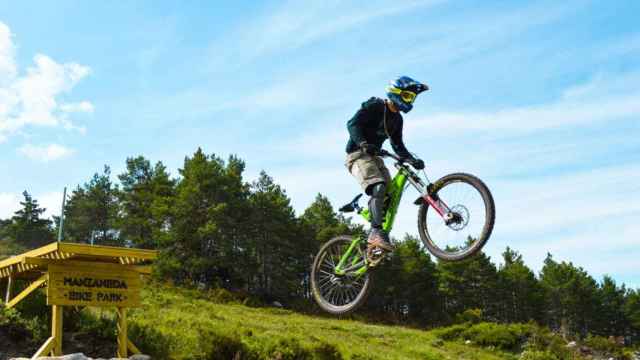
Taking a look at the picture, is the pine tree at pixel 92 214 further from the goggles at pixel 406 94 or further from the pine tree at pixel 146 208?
the goggles at pixel 406 94

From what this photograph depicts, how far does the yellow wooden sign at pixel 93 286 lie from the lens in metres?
15.5

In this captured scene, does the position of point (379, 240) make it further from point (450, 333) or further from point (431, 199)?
point (450, 333)

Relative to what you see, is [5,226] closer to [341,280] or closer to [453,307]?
[453,307]

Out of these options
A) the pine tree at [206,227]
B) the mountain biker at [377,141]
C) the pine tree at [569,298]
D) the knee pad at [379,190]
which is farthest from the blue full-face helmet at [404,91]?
the pine tree at [569,298]

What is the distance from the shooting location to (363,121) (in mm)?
8930

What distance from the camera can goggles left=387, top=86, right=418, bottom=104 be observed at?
8.62 meters

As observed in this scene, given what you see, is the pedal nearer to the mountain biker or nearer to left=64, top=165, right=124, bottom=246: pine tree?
the mountain biker

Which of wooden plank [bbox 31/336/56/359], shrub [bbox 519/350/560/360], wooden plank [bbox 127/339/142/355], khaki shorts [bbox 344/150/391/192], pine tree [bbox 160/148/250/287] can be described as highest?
pine tree [bbox 160/148/250/287]

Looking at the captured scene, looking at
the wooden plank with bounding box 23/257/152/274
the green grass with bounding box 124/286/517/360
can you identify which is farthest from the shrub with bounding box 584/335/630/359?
the wooden plank with bounding box 23/257/152/274

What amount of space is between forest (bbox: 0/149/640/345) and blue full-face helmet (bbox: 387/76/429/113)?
37.0 meters

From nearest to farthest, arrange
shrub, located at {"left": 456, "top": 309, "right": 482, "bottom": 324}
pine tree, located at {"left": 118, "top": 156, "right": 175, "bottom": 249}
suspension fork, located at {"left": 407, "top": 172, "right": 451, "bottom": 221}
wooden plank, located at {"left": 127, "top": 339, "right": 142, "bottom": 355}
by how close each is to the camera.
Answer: suspension fork, located at {"left": 407, "top": 172, "right": 451, "bottom": 221}
wooden plank, located at {"left": 127, "top": 339, "right": 142, "bottom": 355}
pine tree, located at {"left": 118, "top": 156, "right": 175, "bottom": 249}
shrub, located at {"left": 456, "top": 309, "right": 482, "bottom": 324}

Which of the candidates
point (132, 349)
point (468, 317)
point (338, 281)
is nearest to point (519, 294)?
point (468, 317)

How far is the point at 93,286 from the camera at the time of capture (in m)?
16.3

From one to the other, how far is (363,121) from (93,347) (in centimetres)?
1172
